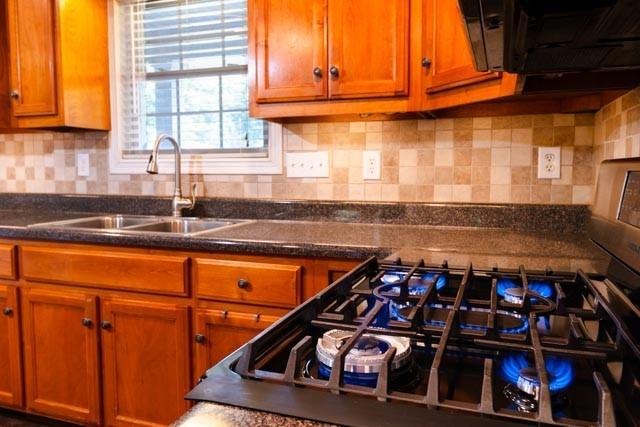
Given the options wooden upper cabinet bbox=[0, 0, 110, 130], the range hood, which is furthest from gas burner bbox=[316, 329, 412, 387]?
wooden upper cabinet bbox=[0, 0, 110, 130]

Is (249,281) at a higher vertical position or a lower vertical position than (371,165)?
lower

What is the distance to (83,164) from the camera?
8.24ft

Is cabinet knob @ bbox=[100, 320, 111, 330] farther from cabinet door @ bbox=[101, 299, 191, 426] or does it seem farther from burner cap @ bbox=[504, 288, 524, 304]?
burner cap @ bbox=[504, 288, 524, 304]

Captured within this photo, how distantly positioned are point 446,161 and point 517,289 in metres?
1.10

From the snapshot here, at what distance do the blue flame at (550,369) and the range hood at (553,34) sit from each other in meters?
0.48

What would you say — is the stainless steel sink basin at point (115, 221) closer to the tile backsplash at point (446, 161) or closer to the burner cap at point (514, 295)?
the tile backsplash at point (446, 161)

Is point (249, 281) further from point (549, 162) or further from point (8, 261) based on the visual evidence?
point (549, 162)

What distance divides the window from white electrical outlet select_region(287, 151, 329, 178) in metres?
0.06

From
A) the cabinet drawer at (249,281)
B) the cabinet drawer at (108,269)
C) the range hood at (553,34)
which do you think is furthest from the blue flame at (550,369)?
the cabinet drawer at (108,269)

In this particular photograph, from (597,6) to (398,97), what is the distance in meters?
1.03

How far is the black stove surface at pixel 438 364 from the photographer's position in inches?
18.2

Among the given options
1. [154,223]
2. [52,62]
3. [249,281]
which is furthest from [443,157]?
[52,62]

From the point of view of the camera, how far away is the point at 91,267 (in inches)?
69.9

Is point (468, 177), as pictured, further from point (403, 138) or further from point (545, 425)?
point (545, 425)
